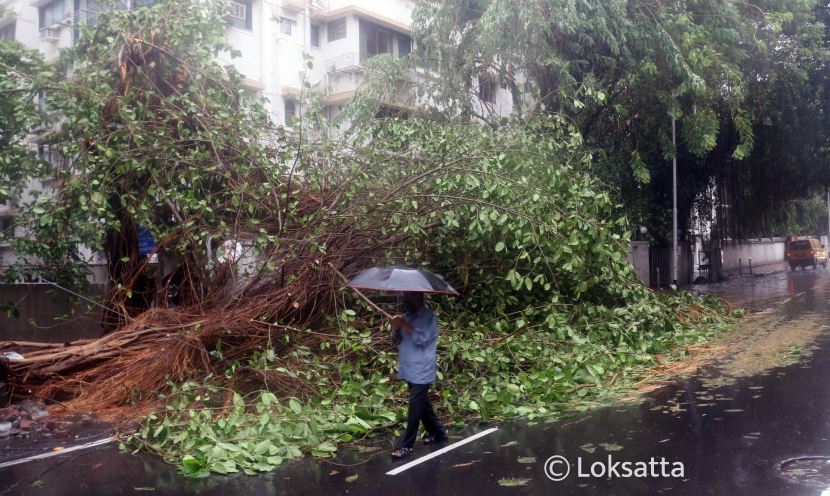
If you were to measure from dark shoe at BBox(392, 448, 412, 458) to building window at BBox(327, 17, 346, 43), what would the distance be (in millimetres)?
17728

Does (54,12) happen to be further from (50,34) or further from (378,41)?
(378,41)

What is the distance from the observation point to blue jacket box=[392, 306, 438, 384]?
5.67 m

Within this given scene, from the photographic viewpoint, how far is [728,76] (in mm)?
16750

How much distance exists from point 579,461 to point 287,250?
456 cm

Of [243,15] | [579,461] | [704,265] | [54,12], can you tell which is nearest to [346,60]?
[243,15]

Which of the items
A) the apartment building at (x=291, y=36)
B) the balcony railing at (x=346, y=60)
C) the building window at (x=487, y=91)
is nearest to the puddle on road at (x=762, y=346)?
the building window at (x=487, y=91)

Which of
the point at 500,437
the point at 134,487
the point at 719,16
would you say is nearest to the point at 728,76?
the point at 719,16

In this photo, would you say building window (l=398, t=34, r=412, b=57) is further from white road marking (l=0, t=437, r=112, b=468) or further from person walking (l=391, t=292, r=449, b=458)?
white road marking (l=0, t=437, r=112, b=468)

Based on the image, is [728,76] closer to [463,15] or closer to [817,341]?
[463,15]

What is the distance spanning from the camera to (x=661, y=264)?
27.8 m

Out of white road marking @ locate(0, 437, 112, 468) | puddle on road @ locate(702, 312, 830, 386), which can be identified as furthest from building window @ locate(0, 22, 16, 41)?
puddle on road @ locate(702, 312, 830, 386)

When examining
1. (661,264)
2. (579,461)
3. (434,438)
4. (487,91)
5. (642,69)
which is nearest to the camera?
(579,461)

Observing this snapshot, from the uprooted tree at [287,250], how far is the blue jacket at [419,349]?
3.05ft

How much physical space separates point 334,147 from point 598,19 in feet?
24.7
